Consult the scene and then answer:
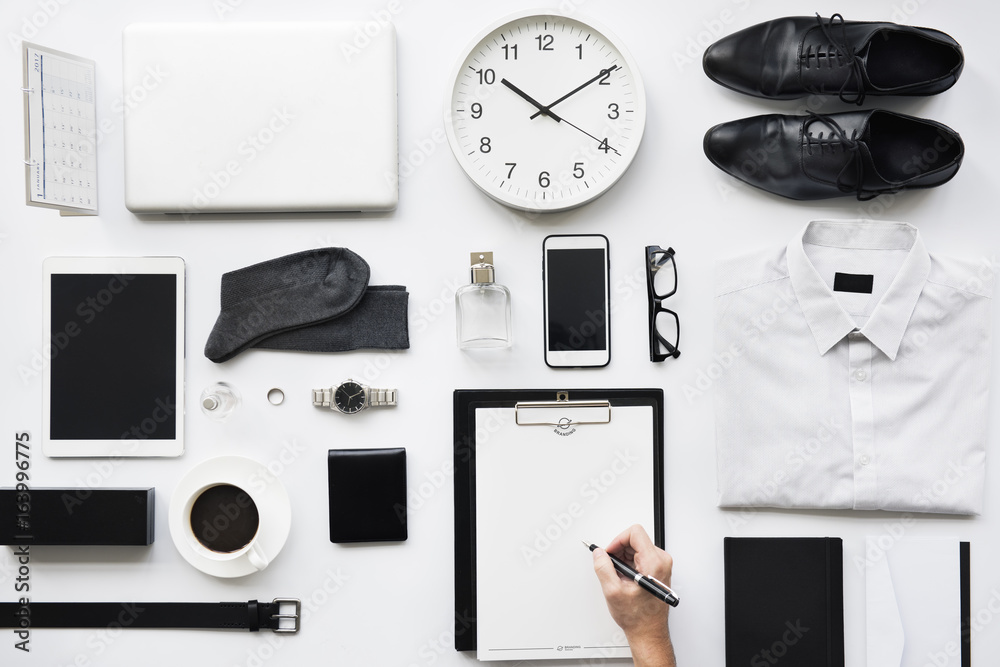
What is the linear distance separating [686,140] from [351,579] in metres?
0.99

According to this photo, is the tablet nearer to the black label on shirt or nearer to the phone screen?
the phone screen

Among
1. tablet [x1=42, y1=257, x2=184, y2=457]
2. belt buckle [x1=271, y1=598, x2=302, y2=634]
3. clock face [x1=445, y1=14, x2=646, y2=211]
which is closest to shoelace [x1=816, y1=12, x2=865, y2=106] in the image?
clock face [x1=445, y1=14, x2=646, y2=211]

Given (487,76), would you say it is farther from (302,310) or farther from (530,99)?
(302,310)

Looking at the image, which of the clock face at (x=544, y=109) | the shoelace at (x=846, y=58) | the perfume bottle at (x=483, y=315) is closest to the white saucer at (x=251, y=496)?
the perfume bottle at (x=483, y=315)

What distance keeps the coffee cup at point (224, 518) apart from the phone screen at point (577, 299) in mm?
603

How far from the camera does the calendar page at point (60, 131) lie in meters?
0.99

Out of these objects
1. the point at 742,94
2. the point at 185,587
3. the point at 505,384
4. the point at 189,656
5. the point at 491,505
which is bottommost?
the point at 189,656

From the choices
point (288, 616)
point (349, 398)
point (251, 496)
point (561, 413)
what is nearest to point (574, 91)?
point (561, 413)

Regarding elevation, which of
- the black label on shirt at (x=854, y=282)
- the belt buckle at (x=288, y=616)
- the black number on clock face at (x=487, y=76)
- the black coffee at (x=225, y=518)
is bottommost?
the belt buckle at (x=288, y=616)

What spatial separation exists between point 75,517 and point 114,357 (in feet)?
0.92

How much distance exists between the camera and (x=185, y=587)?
3.73ft

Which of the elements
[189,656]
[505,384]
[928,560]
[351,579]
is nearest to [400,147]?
[505,384]

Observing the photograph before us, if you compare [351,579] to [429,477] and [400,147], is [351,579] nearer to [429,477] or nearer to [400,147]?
[429,477]

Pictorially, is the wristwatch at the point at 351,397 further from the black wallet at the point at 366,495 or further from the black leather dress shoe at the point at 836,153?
the black leather dress shoe at the point at 836,153
